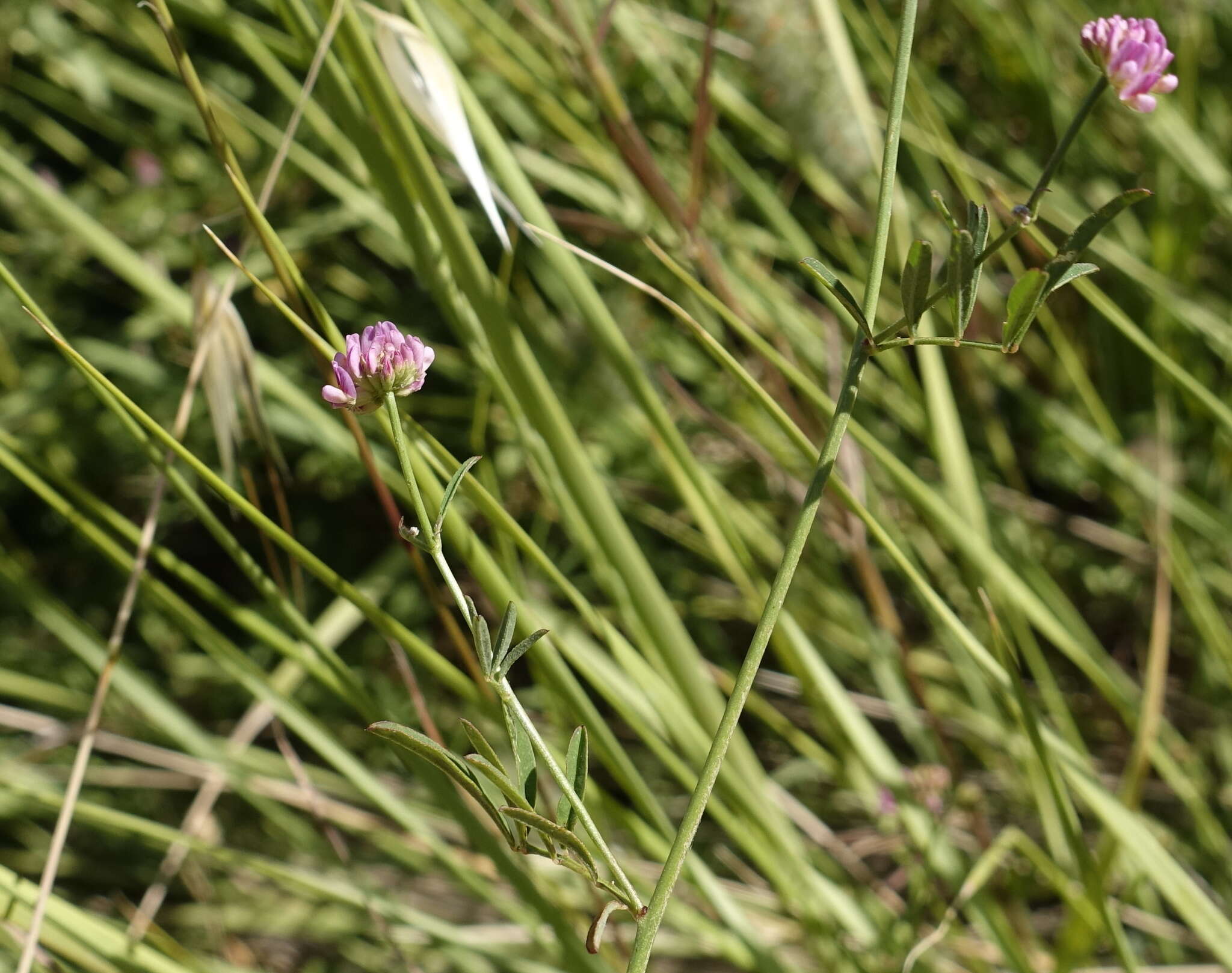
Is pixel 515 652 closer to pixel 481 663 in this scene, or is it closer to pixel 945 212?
pixel 481 663

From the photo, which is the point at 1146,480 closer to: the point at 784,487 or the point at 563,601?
the point at 784,487

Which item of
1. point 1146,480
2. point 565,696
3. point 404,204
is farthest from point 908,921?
point 404,204

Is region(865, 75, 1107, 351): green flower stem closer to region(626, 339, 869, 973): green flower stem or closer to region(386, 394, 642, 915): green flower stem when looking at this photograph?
region(626, 339, 869, 973): green flower stem

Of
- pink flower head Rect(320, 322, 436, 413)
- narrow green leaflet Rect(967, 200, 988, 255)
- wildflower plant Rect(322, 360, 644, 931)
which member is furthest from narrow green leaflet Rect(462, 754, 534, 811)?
narrow green leaflet Rect(967, 200, 988, 255)

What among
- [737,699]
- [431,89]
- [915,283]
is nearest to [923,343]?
[915,283]

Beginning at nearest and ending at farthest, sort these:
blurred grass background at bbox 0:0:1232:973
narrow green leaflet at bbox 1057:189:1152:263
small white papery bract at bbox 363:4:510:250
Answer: narrow green leaflet at bbox 1057:189:1152:263
small white papery bract at bbox 363:4:510:250
blurred grass background at bbox 0:0:1232:973

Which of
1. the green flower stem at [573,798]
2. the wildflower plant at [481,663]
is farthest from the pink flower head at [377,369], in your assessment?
the green flower stem at [573,798]
